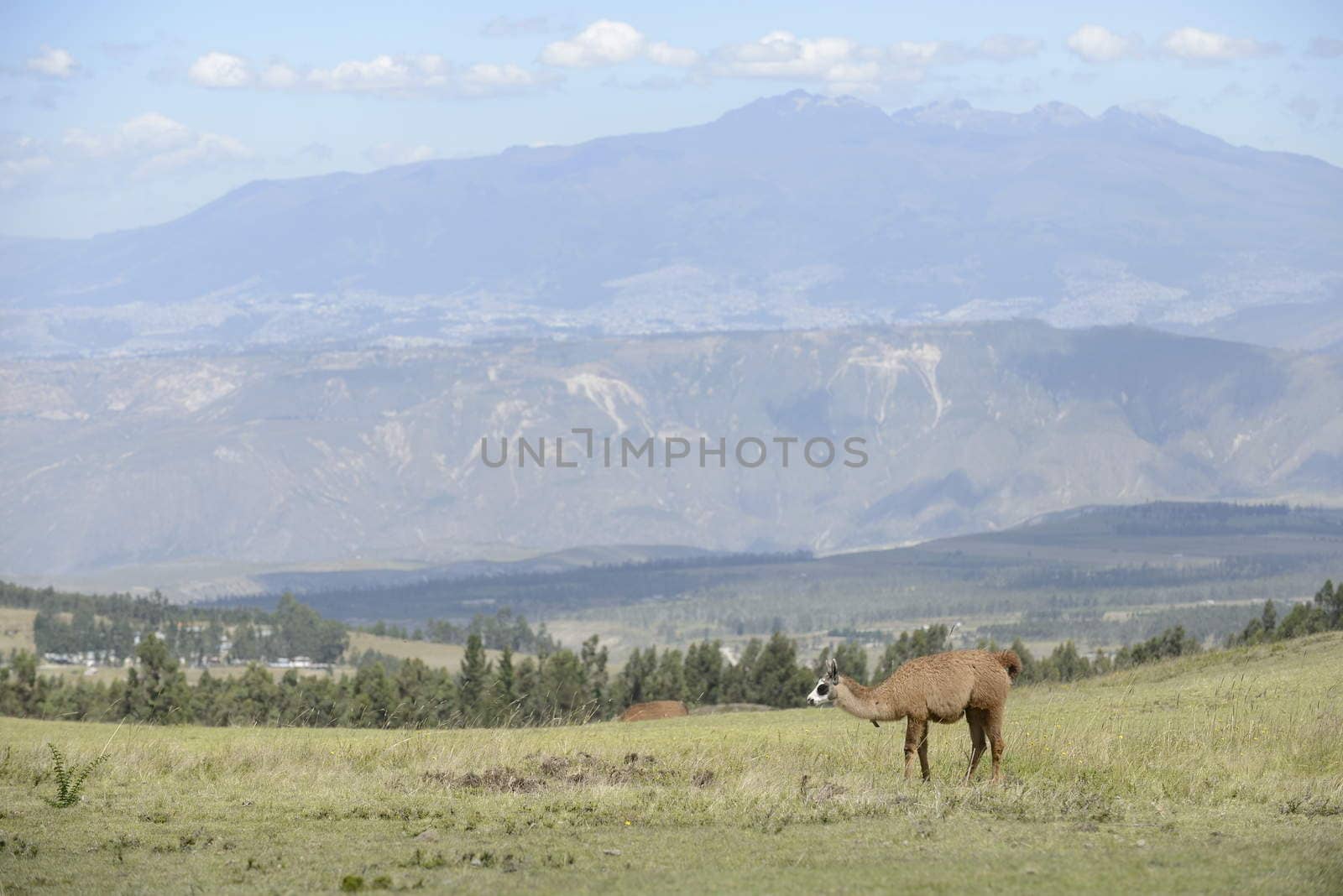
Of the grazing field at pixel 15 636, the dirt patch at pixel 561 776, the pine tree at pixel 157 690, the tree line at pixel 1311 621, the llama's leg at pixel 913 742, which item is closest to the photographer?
the llama's leg at pixel 913 742

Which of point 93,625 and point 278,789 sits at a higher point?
point 278,789

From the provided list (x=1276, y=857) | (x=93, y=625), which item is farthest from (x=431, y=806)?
(x=93, y=625)

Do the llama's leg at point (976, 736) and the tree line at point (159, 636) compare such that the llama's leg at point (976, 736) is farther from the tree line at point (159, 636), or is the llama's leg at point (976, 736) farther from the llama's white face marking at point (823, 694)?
the tree line at point (159, 636)

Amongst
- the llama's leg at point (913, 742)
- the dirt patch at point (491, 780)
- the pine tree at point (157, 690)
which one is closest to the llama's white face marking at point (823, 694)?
the llama's leg at point (913, 742)

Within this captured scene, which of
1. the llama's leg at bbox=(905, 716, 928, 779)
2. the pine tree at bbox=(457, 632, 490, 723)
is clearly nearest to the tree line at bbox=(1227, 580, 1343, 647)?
the pine tree at bbox=(457, 632, 490, 723)

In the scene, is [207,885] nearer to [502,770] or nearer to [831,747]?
[502,770]

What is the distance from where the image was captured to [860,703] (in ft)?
72.8

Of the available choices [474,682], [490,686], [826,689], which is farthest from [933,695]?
[474,682]

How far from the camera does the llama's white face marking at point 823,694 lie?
2198 centimetres

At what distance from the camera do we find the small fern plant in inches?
872

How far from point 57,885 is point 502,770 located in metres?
7.21

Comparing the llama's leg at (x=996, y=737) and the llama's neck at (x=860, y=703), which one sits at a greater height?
the llama's neck at (x=860, y=703)

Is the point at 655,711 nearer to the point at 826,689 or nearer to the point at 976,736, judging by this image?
the point at 976,736

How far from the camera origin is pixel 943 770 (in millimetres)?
23359
